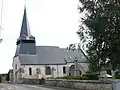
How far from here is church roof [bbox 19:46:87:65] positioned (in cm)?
8475

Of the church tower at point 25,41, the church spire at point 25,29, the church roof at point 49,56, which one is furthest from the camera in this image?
the church tower at point 25,41

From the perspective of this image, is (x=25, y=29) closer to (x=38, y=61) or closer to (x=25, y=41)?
(x=25, y=41)

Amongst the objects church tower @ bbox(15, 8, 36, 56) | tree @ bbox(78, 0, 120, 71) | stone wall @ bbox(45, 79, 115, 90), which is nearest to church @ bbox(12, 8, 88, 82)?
church tower @ bbox(15, 8, 36, 56)

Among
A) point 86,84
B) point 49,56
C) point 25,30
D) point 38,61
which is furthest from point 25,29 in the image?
point 86,84

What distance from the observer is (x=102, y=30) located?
16.9m

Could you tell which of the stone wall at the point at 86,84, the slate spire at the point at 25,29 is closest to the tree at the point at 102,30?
the stone wall at the point at 86,84

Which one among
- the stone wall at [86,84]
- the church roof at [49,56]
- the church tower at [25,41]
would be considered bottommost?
the stone wall at [86,84]

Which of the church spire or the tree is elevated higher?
the church spire

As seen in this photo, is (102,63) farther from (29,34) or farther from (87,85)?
(29,34)

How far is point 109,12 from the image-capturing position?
1652 cm

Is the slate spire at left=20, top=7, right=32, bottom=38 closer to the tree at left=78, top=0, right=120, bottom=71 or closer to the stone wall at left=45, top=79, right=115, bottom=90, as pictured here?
the stone wall at left=45, top=79, right=115, bottom=90

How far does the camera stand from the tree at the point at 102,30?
16594mm

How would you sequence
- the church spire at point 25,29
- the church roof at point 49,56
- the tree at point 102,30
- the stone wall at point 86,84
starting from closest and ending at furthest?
the tree at point 102,30, the stone wall at point 86,84, the church roof at point 49,56, the church spire at point 25,29

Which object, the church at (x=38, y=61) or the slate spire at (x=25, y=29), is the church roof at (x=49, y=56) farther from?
the slate spire at (x=25, y=29)
